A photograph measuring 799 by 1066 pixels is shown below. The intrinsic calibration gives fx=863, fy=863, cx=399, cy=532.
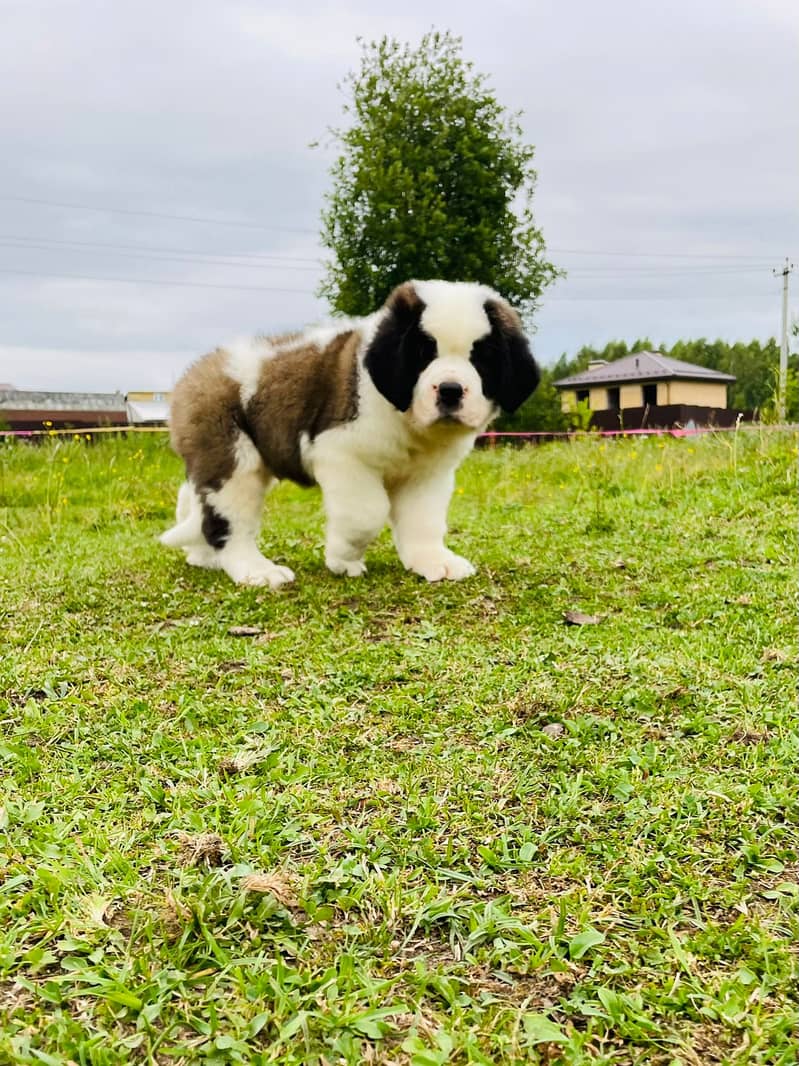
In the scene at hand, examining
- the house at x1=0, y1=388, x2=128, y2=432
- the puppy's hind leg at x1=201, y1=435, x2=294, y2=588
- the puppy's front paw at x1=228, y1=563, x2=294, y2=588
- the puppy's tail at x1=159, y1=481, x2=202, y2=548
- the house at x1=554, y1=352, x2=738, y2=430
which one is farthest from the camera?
the house at x1=554, y1=352, x2=738, y2=430

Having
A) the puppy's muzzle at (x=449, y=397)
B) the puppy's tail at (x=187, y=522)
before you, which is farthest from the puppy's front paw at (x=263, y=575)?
the puppy's muzzle at (x=449, y=397)

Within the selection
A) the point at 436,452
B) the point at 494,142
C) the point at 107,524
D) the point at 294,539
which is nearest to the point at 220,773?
the point at 436,452

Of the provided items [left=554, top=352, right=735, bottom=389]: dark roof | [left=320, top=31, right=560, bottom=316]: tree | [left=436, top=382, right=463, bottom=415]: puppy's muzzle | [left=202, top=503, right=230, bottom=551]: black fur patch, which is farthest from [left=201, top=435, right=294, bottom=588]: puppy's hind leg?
[left=554, top=352, right=735, bottom=389]: dark roof

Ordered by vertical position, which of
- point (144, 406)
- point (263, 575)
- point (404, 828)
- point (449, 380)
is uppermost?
point (144, 406)

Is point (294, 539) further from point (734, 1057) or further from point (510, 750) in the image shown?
point (734, 1057)

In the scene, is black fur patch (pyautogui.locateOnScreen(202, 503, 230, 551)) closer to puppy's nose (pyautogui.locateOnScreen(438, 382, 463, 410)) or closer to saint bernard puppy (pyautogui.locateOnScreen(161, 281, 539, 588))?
saint bernard puppy (pyautogui.locateOnScreen(161, 281, 539, 588))

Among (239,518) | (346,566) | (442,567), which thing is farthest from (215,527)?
(442,567)

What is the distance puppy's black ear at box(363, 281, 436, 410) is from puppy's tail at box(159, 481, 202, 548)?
1287 mm

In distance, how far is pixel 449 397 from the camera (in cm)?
375

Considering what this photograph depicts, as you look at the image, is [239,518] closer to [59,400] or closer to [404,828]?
[404,828]

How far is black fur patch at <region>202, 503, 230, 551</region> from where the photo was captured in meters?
4.46

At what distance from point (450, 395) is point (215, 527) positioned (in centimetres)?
150

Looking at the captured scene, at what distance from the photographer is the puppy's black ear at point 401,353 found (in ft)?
12.6

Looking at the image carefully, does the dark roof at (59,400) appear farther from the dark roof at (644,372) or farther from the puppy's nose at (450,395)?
the puppy's nose at (450,395)
